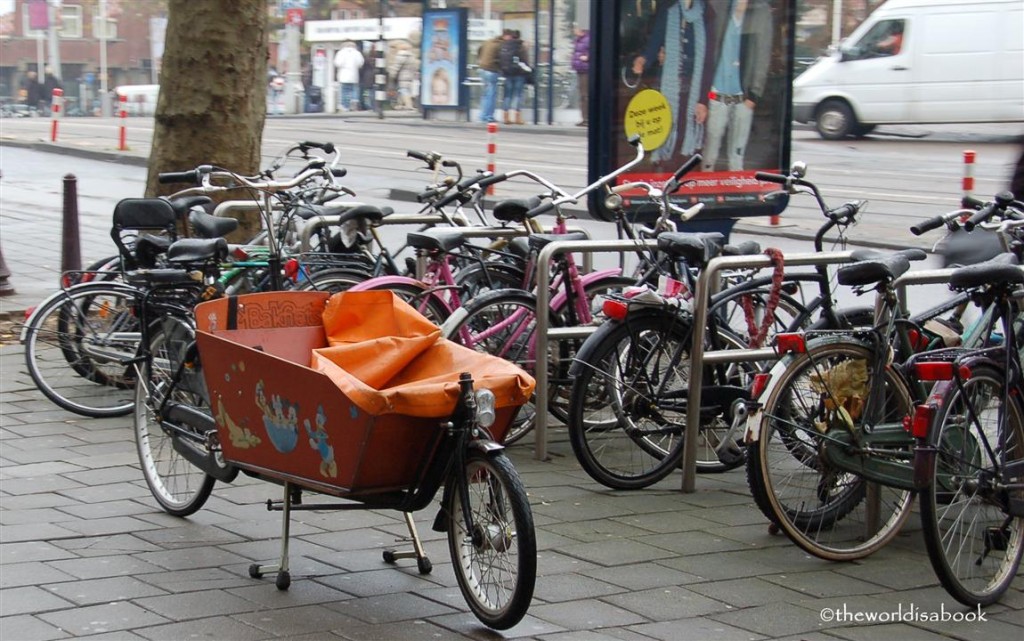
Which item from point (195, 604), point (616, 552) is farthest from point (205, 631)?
point (616, 552)

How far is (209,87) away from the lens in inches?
390

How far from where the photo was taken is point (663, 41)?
867cm

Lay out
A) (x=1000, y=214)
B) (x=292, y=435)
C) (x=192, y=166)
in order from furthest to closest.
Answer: (x=192, y=166)
(x=1000, y=214)
(x=292, y=435)

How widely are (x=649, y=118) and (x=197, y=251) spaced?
11.7ft

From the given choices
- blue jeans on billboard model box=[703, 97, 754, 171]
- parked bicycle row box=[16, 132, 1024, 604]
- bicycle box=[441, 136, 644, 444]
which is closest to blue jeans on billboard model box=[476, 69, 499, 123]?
blue jeans on billboard model box=[703, 97, 754, 171]

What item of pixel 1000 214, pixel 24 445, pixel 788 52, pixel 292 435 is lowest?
pixel 24 445

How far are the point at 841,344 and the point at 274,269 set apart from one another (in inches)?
122

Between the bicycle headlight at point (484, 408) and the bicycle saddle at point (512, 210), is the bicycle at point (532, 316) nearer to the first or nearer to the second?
the bicycle saddle at point (512, 210)

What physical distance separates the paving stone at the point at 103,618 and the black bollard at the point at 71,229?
628 centimetres

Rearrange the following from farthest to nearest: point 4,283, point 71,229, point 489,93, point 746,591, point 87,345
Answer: point 489,93 < point 4,283 < point 71,229 < point 87,345 < point 746,591

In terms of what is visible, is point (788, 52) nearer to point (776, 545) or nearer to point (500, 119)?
point (776, 545)

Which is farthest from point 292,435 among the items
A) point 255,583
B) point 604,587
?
point 604,587

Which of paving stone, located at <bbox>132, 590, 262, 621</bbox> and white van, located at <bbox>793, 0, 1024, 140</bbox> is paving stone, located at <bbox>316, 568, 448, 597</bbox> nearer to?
paving stone, located at <bbox>132, 590, 262, 621</bbox>

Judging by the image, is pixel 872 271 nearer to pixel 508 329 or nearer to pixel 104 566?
pixel 508 329
